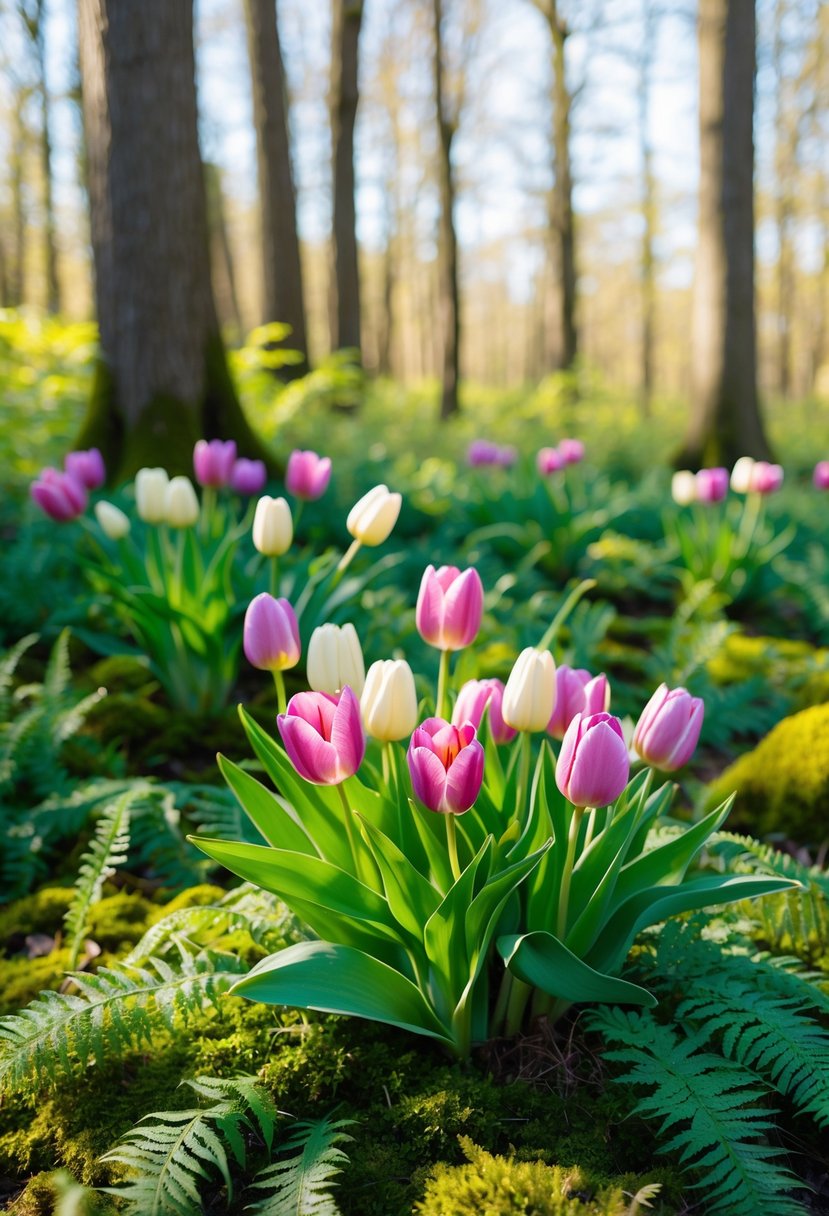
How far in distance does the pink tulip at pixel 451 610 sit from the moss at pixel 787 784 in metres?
1.37

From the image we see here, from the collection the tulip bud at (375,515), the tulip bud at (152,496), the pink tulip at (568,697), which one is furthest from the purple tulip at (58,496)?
the pink tulip at (568,697)

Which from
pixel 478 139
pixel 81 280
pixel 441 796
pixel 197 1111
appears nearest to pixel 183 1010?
pixel 197 1111

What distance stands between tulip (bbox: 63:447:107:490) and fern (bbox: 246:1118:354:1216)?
254 cm

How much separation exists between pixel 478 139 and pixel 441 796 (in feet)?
67.4

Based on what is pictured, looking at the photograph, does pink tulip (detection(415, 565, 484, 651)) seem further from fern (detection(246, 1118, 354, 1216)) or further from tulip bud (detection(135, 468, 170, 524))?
tulip bud (detection(135, 468, 170, 524))

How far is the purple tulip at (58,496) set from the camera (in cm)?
302

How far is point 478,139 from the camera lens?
1902cm

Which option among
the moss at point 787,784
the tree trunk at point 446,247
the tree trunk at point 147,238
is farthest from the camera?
the tree trunk at point 446,247

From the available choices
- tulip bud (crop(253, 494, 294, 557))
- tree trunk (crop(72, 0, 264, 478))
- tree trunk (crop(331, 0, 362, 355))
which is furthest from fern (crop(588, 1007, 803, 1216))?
tree trunk (crop(331, 0, 362, 355))

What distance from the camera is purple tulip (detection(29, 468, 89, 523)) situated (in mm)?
3018

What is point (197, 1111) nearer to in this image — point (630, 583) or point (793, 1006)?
point (793, 1006)

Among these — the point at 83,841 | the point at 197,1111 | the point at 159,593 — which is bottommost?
the point at 83,841

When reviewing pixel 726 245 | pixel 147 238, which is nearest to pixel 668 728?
pixel 147 238

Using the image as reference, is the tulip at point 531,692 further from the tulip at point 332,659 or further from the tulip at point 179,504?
the tulip at point 179,504
